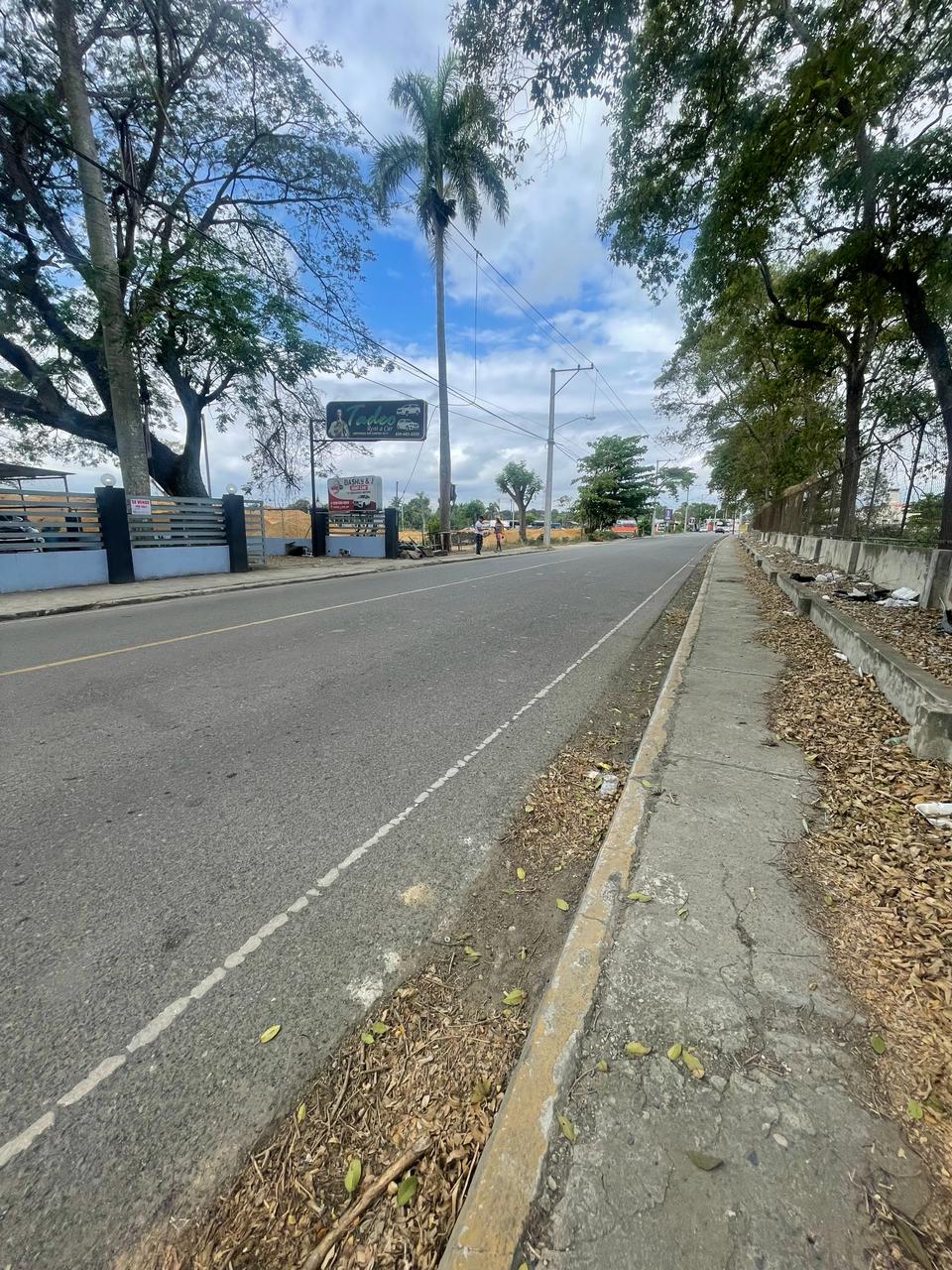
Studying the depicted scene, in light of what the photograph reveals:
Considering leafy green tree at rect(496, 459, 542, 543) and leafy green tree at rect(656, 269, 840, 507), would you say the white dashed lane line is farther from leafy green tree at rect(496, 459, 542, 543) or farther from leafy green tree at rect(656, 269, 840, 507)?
leafy green tree at rect(496, 459, 542, 543)

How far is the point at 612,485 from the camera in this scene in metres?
50.9

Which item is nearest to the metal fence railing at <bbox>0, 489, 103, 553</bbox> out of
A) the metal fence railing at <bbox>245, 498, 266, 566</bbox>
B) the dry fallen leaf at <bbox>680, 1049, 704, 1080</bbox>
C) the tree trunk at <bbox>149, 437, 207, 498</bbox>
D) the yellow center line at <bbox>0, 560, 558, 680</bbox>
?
the metal fence railing at <bbox>245, 498, 266, 566</bbox>

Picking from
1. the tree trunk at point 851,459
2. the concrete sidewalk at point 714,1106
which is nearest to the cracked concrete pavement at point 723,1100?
the concrete sidewalk at point 714,1106

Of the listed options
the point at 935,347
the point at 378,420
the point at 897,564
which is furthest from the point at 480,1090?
the point at 378,420

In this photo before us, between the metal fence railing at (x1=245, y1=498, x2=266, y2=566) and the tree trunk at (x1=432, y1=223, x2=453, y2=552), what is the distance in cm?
866

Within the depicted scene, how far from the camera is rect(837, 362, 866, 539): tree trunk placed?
40.3ft

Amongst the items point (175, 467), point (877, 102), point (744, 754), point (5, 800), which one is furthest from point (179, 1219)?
point (175, 467)

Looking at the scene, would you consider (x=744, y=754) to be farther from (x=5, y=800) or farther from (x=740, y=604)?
(x=740, y=604)

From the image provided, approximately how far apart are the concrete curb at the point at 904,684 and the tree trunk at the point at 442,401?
19.0 meters

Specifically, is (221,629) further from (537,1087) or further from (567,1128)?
(567,1128)

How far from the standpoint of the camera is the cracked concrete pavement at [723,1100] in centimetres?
112

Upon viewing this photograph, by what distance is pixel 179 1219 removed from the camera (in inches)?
47.7

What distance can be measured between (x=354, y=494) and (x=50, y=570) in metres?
12.2

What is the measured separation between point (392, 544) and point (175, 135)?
537 inches
